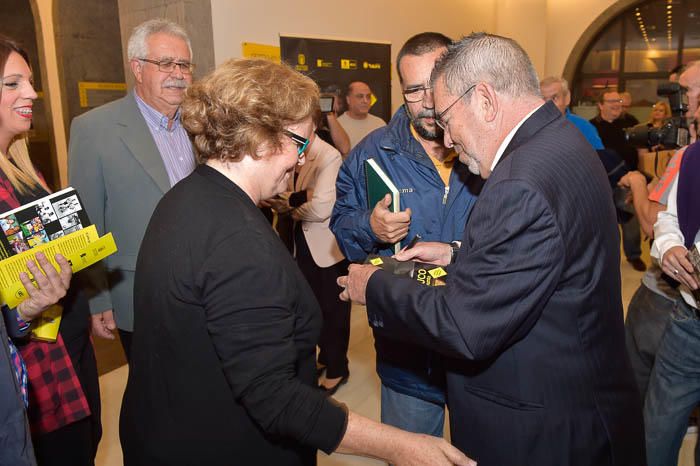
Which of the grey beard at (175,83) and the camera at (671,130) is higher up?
the grey beard at (175,83)

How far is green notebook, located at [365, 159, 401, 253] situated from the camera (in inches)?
67.6

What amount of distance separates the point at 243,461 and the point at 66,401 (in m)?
0.81

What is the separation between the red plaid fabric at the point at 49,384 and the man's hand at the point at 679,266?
1962 millimetres

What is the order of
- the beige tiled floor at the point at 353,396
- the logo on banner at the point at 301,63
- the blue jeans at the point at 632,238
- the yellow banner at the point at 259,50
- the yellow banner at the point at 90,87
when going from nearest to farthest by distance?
the beige tiled floor at the point at 353,396 → the yellow banner at the point at 259,50 → the logo on banner at the point at 301,63 → the blue jeans at the point at 632,238 → the yellow banner at the point at 90,87

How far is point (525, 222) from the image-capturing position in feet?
3.48

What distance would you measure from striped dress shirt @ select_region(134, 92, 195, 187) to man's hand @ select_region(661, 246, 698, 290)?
1.90 metres

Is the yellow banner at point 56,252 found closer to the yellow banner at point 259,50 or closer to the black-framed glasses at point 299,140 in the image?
the black-framed glasses at point 299,140

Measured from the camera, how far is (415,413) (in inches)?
72.6

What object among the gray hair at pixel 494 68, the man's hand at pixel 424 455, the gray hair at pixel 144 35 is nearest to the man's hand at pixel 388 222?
the gray hair at pixel 494 68

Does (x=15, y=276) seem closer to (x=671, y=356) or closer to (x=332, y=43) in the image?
(x=671, y=356)

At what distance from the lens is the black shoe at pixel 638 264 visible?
5534 mm

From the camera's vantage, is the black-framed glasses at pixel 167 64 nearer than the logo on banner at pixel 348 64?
Yes

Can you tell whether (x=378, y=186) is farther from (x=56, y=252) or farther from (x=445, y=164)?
(x=56, y=252)

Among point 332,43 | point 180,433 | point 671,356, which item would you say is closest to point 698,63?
point 671,356
